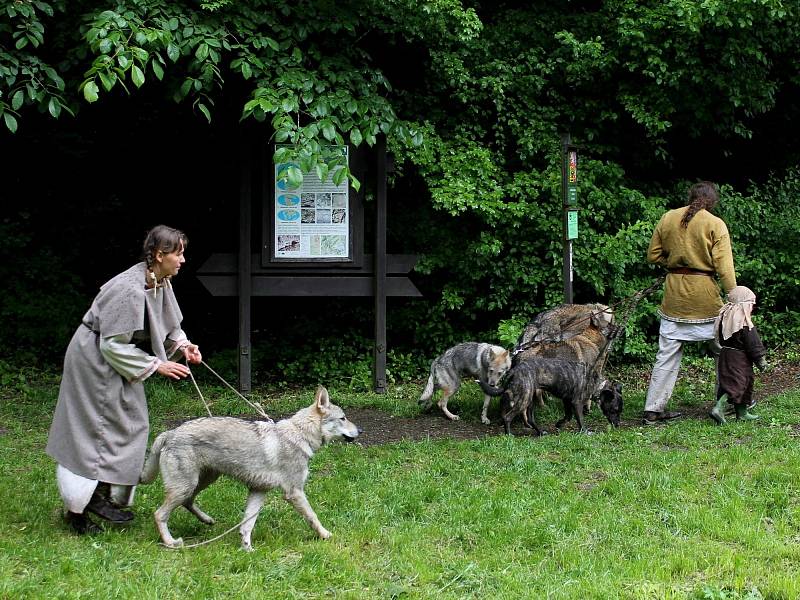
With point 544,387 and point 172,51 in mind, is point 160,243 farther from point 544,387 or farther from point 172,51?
point 544,387

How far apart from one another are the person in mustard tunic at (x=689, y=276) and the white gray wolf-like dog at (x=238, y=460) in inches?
181

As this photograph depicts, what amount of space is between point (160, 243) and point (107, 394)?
96 cm

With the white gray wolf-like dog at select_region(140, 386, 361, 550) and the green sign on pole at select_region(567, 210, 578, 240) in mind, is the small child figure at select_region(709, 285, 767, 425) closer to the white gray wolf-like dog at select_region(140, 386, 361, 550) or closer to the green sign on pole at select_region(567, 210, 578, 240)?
the green sign on pole at select_region(567, 210, 578, 240)

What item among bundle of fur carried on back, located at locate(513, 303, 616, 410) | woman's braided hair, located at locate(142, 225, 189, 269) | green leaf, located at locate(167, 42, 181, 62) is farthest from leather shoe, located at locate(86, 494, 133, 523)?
bundle of fur carried on back, located at locate(513, 303, 616, 410)

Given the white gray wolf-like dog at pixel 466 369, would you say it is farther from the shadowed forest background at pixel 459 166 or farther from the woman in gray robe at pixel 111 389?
the woman in gray robe at pixel 111 389

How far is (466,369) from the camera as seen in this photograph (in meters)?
9.53

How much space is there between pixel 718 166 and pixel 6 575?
12830mm

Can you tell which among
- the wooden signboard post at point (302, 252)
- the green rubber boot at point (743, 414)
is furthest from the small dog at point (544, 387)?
the wooden signboard post at point (302, 252)

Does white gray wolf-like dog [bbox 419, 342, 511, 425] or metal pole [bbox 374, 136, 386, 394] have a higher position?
metal pole [bbox 374, 136, 386, 394]

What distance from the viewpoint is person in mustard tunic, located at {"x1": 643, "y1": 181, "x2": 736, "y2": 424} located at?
8.53 m

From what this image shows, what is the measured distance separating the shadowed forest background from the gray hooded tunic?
14.9ft

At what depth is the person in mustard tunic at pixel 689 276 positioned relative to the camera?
8.53 metres

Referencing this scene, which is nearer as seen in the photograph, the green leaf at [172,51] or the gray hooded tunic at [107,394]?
the gray hooded tunic at [107,394]

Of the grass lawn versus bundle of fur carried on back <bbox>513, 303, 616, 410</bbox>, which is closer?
the grass lawn
